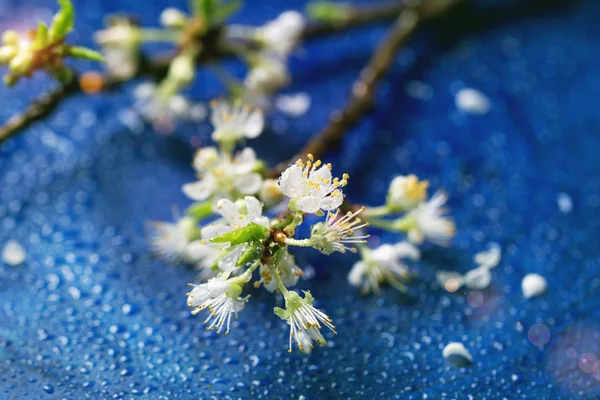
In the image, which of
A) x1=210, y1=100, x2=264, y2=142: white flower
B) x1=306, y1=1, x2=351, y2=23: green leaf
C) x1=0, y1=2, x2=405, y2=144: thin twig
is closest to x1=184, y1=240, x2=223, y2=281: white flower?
x1=210, y1=100, x2=264, y2=142: white flower

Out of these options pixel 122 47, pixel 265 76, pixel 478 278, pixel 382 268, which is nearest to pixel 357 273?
pixel 382 268

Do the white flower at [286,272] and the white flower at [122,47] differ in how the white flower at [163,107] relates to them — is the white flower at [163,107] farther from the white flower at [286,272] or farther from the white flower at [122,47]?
the white flower at [286,272]

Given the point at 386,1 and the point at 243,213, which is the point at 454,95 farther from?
the point at 243,213

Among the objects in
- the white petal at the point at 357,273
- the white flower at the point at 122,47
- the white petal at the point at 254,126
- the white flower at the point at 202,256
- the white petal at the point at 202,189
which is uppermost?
the white flower at the point at 122,47

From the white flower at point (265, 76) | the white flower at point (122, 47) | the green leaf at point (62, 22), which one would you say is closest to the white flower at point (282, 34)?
the white flower at point (265, 76)

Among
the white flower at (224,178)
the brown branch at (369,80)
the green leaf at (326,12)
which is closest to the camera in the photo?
the white flower at (224,178)

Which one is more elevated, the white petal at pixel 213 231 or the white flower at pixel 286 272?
the white petal at pixel 213 231

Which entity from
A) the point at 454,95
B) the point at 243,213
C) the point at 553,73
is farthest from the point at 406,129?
the point at 243,213

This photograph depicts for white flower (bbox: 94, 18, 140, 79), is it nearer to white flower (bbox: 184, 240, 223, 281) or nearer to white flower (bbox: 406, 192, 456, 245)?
white flower (bbox: 184, 240, 223, 281)
